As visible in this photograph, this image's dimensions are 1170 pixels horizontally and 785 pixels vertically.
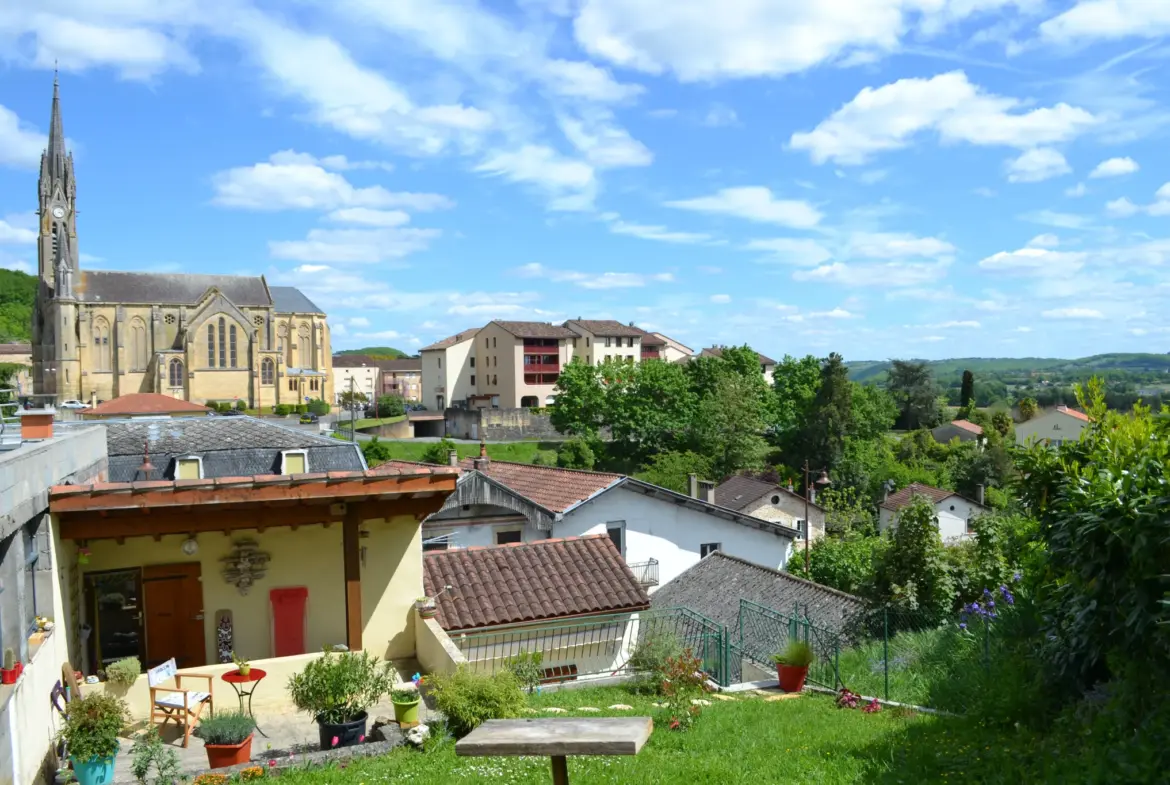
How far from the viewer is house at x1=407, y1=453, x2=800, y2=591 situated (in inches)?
795

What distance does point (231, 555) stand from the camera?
32.1ft

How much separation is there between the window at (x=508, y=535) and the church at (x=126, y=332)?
2302 inches

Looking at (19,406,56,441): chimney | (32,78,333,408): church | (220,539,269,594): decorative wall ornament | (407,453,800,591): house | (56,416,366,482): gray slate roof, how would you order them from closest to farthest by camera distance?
1. (19,406,56,441): chimney
2. (220,539,269,594): decorative wall ornament
3. (56,416,366,482): gray slate roof
4. (407,453,800,591): house
5. (32,78,333,408): church

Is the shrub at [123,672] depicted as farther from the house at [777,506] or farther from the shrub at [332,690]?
the house at [777,506]

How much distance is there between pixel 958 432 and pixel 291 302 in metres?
67.4

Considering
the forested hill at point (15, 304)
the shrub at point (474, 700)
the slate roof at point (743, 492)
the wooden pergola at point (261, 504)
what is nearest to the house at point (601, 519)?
the wooden pergola at point (261, 504)

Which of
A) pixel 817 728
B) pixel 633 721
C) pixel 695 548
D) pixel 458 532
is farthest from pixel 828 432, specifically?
pixel 633 721

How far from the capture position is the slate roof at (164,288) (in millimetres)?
71625

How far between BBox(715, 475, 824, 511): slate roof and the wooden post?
96.5 ft

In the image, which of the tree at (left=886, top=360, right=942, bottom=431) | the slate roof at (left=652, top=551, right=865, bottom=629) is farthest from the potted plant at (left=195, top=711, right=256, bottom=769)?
the tree at (left=886, top=360, right=942, bottom=431)

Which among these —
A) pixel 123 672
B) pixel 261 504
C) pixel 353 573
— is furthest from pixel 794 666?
pixel 123 672

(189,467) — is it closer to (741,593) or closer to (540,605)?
(540,605)

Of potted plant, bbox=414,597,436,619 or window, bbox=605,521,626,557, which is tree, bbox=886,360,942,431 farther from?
potted plant, bbox=414,597,436,619

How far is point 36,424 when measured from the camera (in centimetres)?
963
